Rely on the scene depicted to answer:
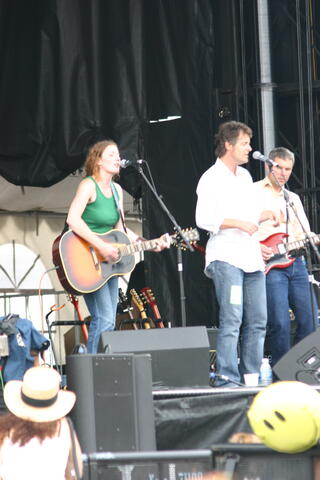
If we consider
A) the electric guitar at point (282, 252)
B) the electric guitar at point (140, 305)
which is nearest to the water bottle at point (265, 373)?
the electric guitar at point (282, 252)

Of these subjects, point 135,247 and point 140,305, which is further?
point 140,305

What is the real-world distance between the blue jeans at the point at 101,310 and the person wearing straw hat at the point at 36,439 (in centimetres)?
266

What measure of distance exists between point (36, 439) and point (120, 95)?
5920 millimetres

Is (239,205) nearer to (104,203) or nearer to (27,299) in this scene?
(104,203)

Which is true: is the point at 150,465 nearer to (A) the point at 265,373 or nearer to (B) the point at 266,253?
(A) the point at 265,373

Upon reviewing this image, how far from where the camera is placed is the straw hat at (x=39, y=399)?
3.44 metres

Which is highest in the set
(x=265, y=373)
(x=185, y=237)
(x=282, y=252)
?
(x=185, y=237)

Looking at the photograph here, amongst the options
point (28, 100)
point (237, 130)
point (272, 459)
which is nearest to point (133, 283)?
point (28, 100)

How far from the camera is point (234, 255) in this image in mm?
6352

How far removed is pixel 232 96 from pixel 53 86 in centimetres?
163

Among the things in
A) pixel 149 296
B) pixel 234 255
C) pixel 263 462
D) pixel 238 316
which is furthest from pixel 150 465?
pixel 149 296

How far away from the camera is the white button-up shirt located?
6.37 m

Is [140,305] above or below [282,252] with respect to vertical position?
below

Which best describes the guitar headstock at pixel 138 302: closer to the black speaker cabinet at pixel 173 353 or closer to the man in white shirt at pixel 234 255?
the man in white shirt at pixel 234 255
